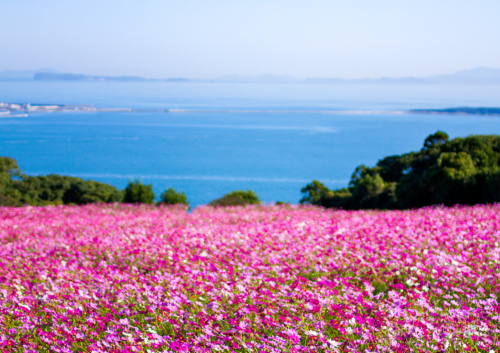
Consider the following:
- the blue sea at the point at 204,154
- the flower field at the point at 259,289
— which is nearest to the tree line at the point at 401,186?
the flower field at the point at 259,289

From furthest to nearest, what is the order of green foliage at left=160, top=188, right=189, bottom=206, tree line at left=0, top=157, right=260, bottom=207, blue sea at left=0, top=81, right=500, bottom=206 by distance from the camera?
Result: blue sea at left=0, top=81, right=500, bottom=206, tree line at left=0, top=157, right=260, bottom=207, green foliage at left=160, top=188, right=189, bottom=206

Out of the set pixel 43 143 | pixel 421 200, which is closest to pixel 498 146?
pixel 421 200

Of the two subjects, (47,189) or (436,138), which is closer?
(436,138)

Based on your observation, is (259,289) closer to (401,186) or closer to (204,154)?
(401,186)

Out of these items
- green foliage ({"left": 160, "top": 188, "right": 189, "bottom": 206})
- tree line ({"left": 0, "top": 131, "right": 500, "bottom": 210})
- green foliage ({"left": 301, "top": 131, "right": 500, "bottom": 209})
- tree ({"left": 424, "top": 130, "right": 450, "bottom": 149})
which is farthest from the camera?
tree ({"left": 424, "top": 130, "right": 450, "bottom": 149})

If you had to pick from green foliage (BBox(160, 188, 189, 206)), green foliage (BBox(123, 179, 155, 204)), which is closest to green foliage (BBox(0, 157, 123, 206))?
green foliage (BBox(123, 179, 155, 204))

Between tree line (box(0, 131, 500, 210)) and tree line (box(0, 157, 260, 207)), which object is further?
tree line (box(0, 157, 260, 207))

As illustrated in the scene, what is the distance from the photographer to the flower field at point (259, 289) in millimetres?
3818

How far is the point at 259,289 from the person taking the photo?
5.16 meters

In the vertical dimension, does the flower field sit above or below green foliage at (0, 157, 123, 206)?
above

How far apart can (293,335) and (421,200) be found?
17.8m

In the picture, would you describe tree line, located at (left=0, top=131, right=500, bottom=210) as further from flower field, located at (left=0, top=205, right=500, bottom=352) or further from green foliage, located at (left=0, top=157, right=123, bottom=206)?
flower field, located at (left=0, top=205, right=500, bottom=352)

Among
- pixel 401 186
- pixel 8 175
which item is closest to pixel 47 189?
pixel 8 175

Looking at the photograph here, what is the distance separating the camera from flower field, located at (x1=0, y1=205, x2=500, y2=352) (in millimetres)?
3818
